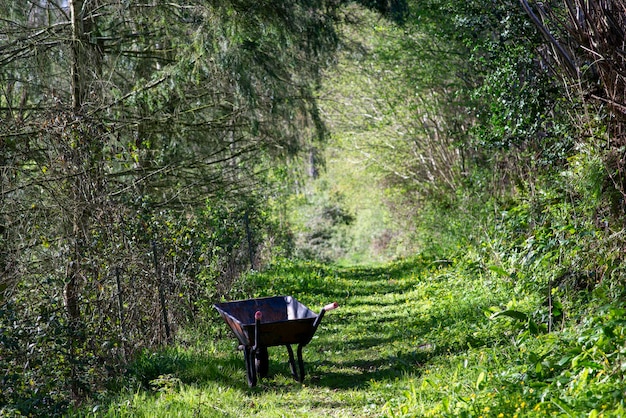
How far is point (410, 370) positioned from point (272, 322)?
1.49 meters

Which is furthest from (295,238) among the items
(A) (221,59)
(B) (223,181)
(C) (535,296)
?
(C) (535,296)

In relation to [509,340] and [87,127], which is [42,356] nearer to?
[87,127]

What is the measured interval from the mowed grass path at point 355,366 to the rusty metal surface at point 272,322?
443mm

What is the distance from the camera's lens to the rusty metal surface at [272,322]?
22.8 feet

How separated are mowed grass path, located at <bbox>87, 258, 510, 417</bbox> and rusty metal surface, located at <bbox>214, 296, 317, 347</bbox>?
443 millimetres

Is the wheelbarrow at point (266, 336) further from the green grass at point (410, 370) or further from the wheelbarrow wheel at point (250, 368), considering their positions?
the green grass at point (410, 370)

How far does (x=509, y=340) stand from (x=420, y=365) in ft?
3.27

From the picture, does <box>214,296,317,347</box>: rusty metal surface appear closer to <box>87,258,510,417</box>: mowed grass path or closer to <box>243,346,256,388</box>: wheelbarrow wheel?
<box>243,346,256,388</box>: wheelbarrow wheel

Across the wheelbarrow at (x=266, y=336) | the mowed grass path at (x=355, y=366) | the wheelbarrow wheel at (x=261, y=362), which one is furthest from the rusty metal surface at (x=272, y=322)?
the mowed grass path at (x=355, y=366)

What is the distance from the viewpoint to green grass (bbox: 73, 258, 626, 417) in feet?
15.9

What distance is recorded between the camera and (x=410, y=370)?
7.21 meters

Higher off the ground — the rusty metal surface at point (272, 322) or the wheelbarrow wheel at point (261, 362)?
the rusty metal surface at point (272, 322)

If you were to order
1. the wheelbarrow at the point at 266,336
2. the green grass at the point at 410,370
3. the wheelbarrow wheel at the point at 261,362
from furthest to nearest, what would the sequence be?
the wheelbarrow wheel at the point at 261,362, the wheelbarrow at the point at 266,336, the green grass at the point at 410,370

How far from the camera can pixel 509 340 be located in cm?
676
